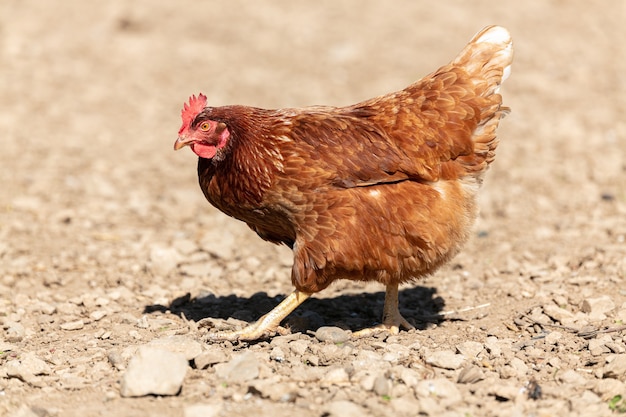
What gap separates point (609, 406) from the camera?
373cm

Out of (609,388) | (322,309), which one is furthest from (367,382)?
(322,309)

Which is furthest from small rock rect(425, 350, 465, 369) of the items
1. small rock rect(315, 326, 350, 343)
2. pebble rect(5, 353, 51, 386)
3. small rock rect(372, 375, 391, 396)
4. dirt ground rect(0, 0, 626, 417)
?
pebble rect(5, 353, 51, 386)

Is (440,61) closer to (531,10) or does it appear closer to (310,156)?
(531,10)

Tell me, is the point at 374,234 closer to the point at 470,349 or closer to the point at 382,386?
the point at 470,349

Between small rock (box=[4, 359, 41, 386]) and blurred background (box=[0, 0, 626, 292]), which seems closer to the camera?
small rock (box=[4, 359, 41, 386])

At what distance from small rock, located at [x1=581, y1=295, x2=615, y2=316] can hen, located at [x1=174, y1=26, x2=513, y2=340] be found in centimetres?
100

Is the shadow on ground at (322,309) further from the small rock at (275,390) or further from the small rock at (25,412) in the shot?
the small rock at (25,412)

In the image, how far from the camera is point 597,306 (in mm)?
5180

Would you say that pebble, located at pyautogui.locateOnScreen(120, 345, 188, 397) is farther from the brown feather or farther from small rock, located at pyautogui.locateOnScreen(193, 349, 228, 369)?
the brown feather

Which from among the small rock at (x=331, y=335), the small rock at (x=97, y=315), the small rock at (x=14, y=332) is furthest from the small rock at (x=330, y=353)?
the small rock at (x=14, y=332)

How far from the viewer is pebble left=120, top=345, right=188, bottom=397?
387 cm

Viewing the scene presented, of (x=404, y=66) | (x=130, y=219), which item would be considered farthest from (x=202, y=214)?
(x=404, y=66)

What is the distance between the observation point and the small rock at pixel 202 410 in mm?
3646

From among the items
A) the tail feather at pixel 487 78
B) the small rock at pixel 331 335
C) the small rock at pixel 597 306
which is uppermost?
the tail feather at pixel 487 78
